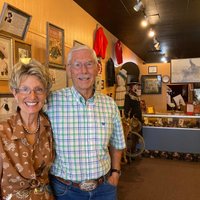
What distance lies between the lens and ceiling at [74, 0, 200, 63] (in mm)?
3896

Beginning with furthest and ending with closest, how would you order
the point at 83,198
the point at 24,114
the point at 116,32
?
the point at 116,32 < the point at 83,198 < the point at 24,114

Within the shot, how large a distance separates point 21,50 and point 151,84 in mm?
5215

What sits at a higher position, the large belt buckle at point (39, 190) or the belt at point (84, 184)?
the large belt buckle at point (39, 190)

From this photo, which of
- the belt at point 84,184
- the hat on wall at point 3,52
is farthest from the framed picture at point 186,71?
the belt at point 84,184

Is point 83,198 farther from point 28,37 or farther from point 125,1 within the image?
point 125,1

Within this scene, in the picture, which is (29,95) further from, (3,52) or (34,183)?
(3,52)

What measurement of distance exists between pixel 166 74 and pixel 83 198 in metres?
5.97

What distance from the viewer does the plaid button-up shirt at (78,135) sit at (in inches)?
56.6

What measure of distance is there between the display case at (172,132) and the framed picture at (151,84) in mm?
1884

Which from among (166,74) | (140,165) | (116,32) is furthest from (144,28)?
(140,165)

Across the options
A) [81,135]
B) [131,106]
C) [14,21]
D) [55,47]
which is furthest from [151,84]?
[81,135]

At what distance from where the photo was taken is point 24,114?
1.34 m

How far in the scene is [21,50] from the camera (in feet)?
7.75

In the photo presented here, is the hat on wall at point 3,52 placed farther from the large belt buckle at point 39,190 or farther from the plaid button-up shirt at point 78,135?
the large belt buckle at point 39,190
